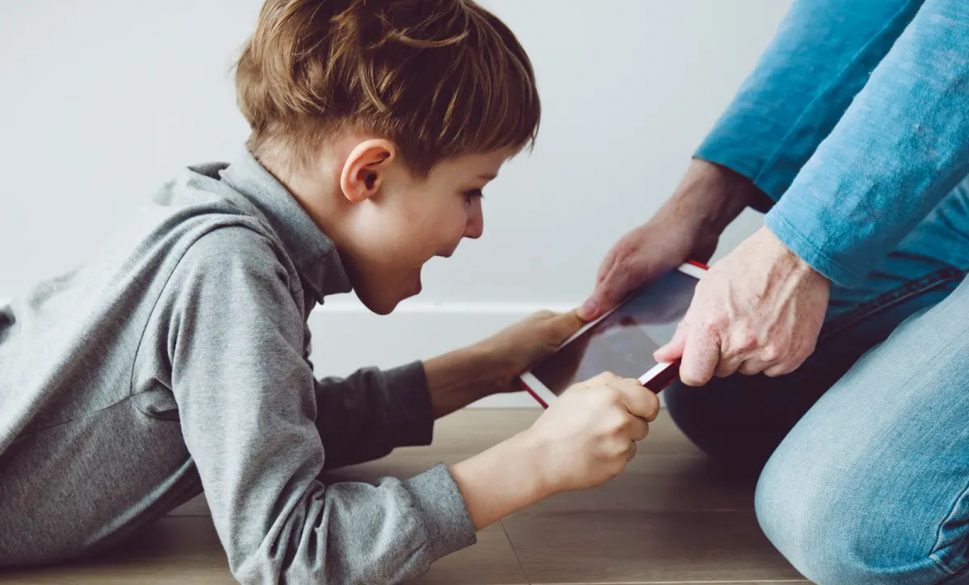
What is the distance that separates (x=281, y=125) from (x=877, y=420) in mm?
489

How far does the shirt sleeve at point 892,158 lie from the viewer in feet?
2.23

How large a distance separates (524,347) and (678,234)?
186 millimetres

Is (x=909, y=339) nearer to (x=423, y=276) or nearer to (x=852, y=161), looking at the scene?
(x=852, y=161)

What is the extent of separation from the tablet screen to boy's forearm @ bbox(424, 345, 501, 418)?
0.16 feet

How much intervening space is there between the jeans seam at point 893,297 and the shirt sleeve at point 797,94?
136 mm

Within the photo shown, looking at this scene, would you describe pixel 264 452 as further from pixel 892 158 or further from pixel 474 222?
pixel 892 158

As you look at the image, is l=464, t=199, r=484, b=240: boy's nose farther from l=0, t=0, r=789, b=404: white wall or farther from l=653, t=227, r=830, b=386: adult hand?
l=0, t=0, r=789, b=404: white wall

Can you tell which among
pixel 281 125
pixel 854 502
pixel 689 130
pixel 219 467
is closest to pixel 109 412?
pixel 219 467

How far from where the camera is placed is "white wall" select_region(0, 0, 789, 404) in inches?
46.9

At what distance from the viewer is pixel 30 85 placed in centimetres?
119

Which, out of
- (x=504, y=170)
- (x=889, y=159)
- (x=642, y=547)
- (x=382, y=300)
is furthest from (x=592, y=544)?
(x=504, y=170)

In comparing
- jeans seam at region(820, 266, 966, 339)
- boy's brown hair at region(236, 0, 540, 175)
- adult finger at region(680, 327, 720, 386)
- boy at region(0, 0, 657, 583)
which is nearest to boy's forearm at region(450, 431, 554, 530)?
boy at region(0, 0, 657, 583)

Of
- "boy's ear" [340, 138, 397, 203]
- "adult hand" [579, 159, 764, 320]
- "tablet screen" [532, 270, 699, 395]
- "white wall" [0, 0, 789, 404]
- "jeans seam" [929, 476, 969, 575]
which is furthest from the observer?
"white wall" [0, 0, 789, 404]

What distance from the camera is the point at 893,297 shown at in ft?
3.05
